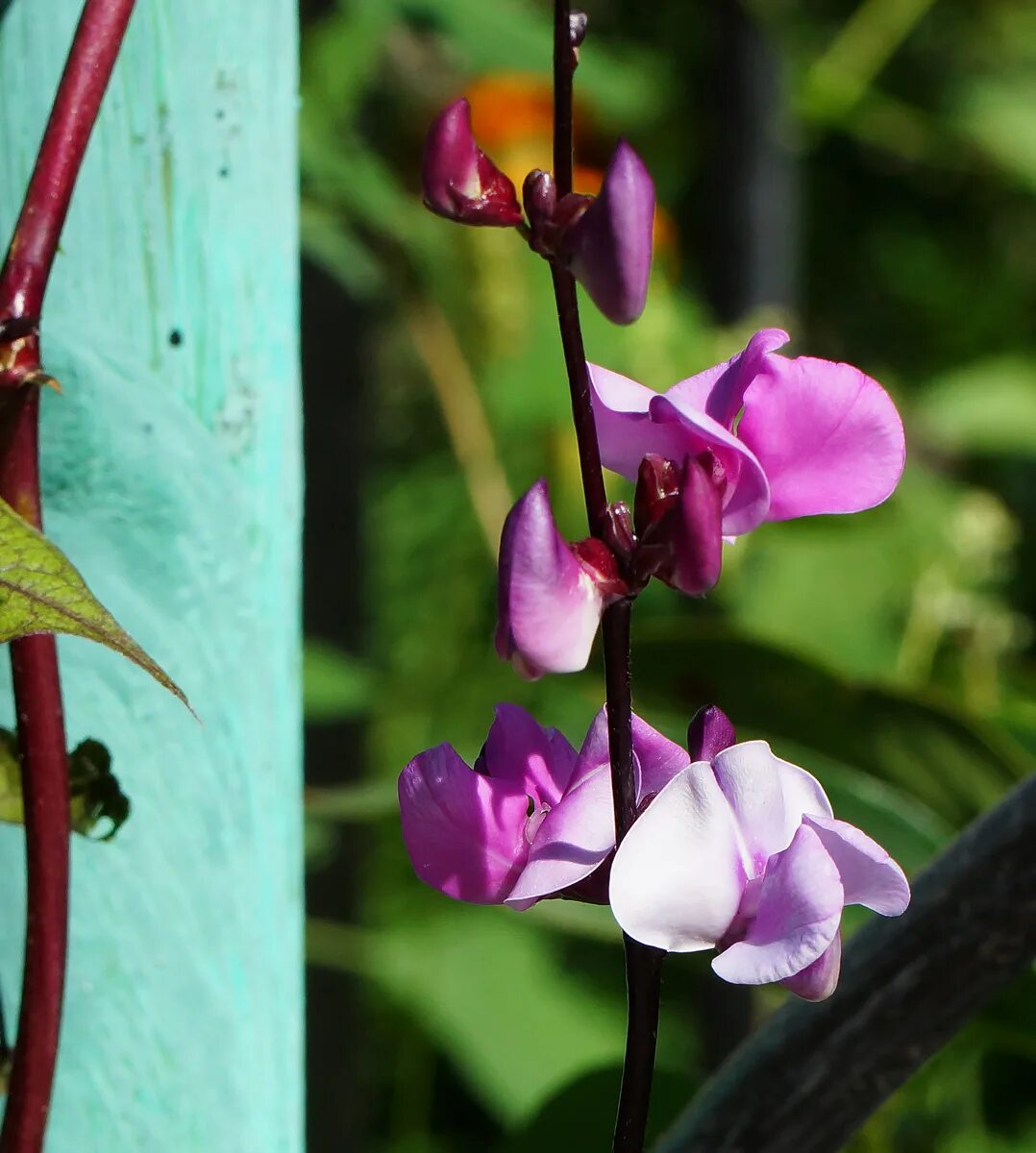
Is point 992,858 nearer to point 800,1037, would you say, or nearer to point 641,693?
point 800,1037

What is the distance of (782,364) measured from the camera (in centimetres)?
28

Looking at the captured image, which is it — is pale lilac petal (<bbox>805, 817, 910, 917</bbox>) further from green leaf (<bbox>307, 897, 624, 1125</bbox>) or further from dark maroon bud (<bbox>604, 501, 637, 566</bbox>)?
green leaf (<bbox>307, 897, 624, 1125</bbox>)

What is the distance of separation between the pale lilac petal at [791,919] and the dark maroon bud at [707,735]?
0.11ft

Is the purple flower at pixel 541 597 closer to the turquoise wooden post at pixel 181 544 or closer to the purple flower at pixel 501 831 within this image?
the purple flower at pixel 501 831

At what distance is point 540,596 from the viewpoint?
0.82 ft

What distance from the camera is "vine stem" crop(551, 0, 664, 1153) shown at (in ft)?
0.82

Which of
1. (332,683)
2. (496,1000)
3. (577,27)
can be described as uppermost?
(577,27)

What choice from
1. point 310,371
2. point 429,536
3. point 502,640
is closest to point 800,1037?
point 502,640

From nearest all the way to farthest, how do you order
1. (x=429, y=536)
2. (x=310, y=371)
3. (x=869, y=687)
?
(x=869, y=687), (x=310, y=371), (x=429, y=536)

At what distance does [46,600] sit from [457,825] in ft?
0.30

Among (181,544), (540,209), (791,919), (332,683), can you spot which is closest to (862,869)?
(791,919)

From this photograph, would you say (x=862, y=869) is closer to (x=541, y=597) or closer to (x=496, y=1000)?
(x=541, y=597)

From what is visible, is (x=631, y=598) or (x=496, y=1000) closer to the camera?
(x=631, y=598)

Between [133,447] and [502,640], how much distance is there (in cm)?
21
